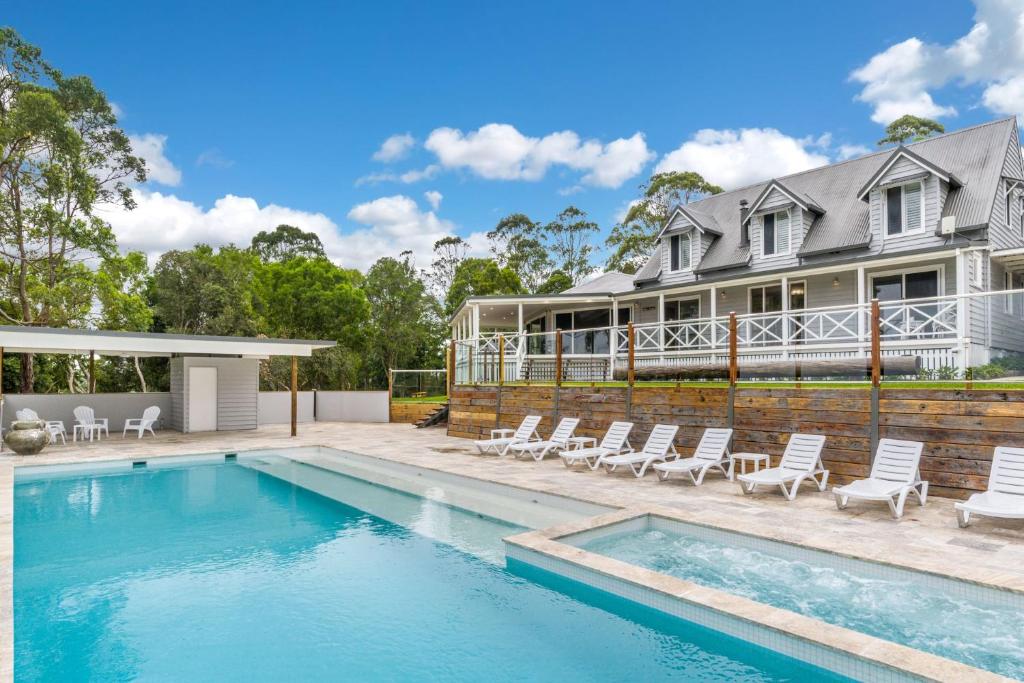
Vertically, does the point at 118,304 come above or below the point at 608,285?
below

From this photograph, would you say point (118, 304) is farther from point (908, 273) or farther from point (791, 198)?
point (908, 273)

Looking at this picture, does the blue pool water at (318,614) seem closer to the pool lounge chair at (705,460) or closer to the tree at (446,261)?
the pool lounge chair at (705,460)

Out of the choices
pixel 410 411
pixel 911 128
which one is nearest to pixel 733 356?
pixel 410 411

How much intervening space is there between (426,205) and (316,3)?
2152 cm

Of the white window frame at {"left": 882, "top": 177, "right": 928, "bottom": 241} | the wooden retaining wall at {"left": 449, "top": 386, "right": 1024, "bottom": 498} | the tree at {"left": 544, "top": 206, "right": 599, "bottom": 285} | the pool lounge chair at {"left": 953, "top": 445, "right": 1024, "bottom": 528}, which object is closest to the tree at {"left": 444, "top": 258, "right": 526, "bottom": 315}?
the tree at {"left": 544, "top": 206, "right": 599, "bottom": 285}

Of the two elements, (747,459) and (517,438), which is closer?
(747,459)

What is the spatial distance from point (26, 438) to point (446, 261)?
30886 millimetres

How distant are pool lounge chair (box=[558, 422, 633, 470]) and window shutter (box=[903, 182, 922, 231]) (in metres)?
9.49

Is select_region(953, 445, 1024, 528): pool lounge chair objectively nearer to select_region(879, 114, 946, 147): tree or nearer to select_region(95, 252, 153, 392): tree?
select_region(95, 252, 153, 392): tree

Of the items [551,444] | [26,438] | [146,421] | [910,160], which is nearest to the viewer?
[551,444]

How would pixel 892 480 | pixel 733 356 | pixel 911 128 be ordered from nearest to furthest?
pixel 892 480 → pixel 733 356 → pixel 911 128

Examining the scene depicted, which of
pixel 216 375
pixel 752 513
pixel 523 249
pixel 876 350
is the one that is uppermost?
pixel 523 249

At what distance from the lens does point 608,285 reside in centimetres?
2134

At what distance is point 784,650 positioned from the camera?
12.8 feet
